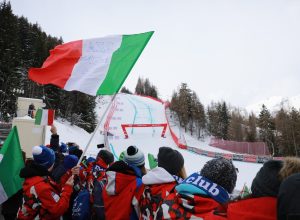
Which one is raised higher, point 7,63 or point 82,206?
point 7,63

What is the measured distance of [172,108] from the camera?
237 ft

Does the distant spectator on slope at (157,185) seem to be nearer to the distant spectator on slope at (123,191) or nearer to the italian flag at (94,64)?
the distant spectator on slope at (123,191)

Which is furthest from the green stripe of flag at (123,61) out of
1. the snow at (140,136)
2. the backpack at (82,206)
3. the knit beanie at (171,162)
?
the snow at (140,136)

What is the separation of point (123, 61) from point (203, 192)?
3.29 meters

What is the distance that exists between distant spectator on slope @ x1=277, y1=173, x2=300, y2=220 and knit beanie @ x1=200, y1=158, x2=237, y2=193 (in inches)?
26.7

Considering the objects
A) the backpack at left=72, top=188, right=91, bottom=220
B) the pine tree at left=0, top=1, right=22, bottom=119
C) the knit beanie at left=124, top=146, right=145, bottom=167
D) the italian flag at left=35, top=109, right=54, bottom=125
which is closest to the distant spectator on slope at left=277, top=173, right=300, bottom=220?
the knit beanie at left=124, top=146, right=145, bottom=167

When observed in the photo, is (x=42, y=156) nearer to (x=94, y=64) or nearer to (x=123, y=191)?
(x=123, y=191)

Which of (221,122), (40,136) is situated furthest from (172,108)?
(40,136)

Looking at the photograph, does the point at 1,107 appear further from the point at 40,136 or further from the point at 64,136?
the point at 40,136

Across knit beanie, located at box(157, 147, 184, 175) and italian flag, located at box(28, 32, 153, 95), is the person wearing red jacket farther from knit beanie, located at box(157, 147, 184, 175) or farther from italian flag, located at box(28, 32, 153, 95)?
italian flag, located at box(28, 32, 153, 95)

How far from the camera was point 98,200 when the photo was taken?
3223mm

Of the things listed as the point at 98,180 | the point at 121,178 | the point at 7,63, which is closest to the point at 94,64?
the point at 98,180

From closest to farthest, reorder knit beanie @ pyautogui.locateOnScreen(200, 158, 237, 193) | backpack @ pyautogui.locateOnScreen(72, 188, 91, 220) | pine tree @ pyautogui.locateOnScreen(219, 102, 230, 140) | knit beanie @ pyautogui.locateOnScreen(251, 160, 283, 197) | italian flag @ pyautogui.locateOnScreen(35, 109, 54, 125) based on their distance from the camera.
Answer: knit beanie @ pyautogui.locateOnScreen(251, 160, 283, 197) < knit beanie @ pyautogui.locateOnScreen(200, 158, 237, 193) < backpack @ pyautogui.locateOnScreen(72, 188, 91, 220) < italian flag @ pyautogui.locateOnScreen(35, 109, 54, 125) < pine tree @ pyautogui.locateOnScreen(219, 102, 230, 140)

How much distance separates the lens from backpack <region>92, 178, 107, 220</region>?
10.3ft
